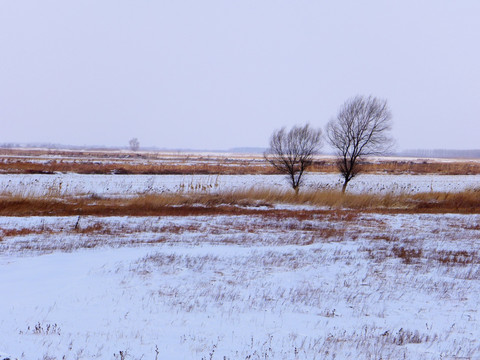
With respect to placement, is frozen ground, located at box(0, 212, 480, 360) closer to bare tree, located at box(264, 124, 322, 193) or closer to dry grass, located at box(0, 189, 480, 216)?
dry grass, located at box(0, 189, 480, 216)

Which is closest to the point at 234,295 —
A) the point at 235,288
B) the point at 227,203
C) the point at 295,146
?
the point at 235,288

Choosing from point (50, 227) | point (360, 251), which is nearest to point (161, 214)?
point (50, 227)

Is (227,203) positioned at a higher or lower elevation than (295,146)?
lower

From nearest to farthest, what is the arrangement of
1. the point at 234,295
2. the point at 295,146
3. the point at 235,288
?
the point at 234,295 < the point at 235,288 < the point at 295,146

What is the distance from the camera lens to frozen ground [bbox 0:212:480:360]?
16.2 feet

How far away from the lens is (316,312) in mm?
6305

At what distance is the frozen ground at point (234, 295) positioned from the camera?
16.2 feet

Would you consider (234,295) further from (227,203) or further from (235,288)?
(227,203)

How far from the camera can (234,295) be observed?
6863 millimetres

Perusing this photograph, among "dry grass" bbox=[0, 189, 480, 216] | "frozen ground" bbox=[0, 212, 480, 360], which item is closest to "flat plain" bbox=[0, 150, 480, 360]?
"frozen ground" bbox=[0, 212, 480, 360]

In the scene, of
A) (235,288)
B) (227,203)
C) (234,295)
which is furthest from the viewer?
(227,203)

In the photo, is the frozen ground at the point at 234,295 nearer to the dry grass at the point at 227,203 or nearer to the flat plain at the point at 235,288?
the flat plain at the point at 235,288

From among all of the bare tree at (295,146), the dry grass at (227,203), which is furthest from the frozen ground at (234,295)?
the bare tree at (295,146)

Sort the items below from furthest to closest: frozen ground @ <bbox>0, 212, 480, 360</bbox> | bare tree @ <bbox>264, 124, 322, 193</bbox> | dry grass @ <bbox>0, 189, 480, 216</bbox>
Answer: bare tree @ <bbox>264, 124, 322, 193</bbox>
dry grass @ <bbox>0, 189, 480, 216</bbox>
frozen ground @ <bbox>0, 212, 480, 360</bbox>
